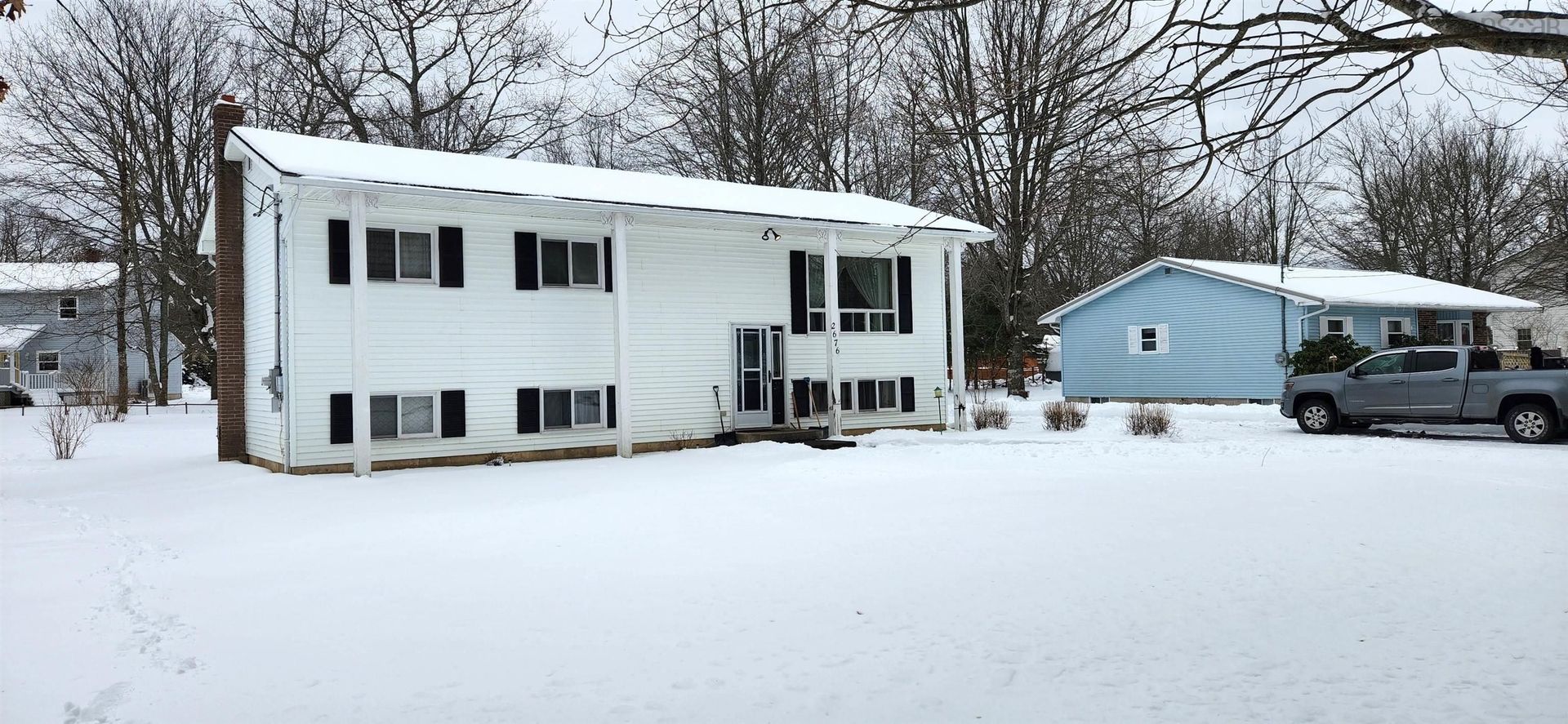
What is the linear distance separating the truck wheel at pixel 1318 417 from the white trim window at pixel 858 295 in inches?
321

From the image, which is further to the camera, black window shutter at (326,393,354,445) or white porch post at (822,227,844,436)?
white porch post at (822,227,844,436)

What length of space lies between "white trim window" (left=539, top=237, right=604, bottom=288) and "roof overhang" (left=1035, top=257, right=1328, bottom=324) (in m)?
18.6

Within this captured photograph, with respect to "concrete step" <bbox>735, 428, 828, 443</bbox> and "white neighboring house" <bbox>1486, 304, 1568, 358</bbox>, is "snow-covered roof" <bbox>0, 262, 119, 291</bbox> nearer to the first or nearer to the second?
"concrete step" <bbox>735, 428, 828, 443</bbox>

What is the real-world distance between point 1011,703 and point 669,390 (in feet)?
43.2

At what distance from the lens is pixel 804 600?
661 cm

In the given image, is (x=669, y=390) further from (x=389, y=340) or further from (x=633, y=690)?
(x=633, y=690)

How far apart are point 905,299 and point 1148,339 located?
1356 cm

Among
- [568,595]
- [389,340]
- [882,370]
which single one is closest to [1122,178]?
[568,595]

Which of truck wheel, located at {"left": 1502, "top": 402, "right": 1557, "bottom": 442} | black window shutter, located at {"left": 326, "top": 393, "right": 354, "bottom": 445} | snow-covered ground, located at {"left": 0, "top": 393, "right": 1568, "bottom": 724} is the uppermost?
black window shutter, located at {"left": 326, "top": 393, "right": 354, "bottom": 445}

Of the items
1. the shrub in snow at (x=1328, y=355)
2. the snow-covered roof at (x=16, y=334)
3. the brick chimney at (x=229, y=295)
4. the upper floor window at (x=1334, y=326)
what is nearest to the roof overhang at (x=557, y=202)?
the brick chimney at (x=229, y=295)

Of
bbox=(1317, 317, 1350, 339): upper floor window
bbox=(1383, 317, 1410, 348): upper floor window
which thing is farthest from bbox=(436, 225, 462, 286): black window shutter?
bbox=(1383, 317, 1410, 348): upper floor window

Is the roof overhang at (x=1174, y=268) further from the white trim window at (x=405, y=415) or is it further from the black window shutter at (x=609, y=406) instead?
the white trim window at (x=405, y=415)

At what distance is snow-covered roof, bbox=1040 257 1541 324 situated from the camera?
26.6 meters

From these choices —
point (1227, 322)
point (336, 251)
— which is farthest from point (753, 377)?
point (1227, 322)
